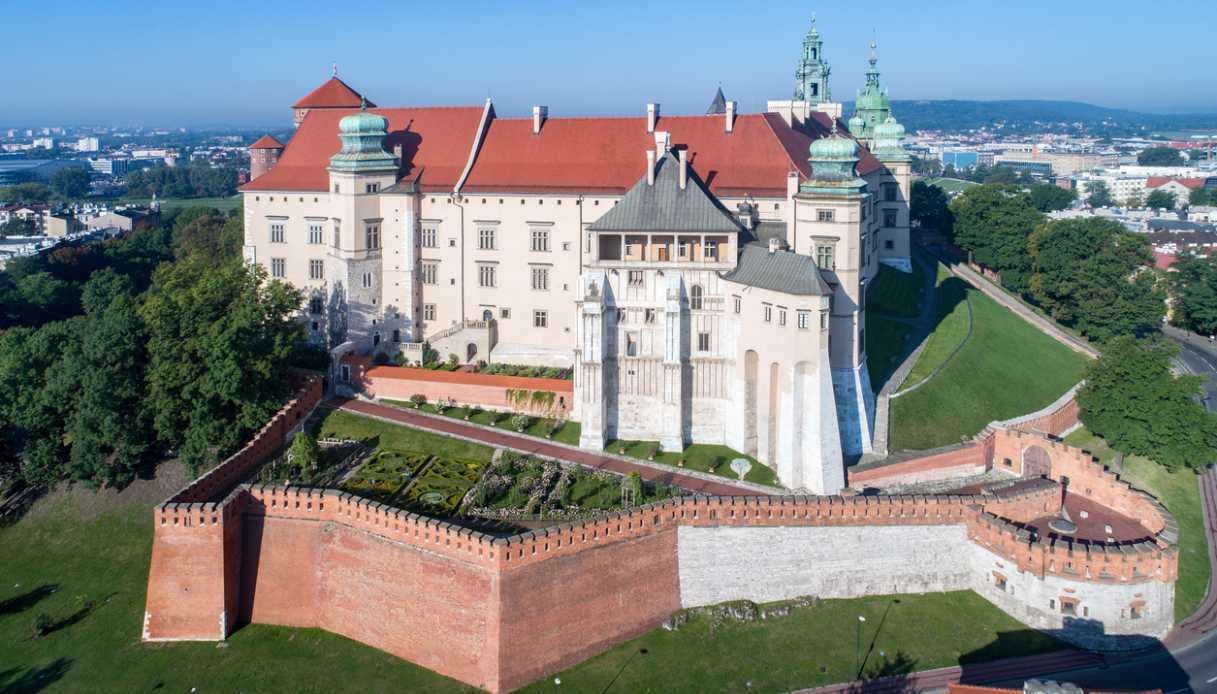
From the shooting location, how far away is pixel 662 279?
4956 centimetres

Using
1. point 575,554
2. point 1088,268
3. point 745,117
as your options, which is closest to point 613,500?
point 575,554

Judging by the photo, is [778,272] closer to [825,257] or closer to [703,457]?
[825,257]

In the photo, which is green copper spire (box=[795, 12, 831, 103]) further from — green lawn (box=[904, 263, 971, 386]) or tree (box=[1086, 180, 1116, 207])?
tree (box=[1086, 180, 1116, 207])

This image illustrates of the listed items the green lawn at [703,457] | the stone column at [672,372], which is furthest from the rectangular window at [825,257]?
the green lawn at [703,457]

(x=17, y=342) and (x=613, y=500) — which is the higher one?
(x=17, y=342)

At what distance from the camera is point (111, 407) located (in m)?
48.9

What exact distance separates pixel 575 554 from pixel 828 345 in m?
14.5

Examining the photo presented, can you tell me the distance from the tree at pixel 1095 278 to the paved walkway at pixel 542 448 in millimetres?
41332

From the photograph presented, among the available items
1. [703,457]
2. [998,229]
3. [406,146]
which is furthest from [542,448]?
[998,229]

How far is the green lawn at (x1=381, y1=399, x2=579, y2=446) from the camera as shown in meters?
50.3

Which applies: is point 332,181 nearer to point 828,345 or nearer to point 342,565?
point 342,565

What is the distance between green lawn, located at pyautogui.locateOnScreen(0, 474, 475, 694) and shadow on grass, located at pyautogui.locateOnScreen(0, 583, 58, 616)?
0.13 feet

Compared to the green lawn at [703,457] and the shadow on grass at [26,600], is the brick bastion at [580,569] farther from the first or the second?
the shadow on grass at [26,600]

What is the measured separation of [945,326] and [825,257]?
20.8 m
